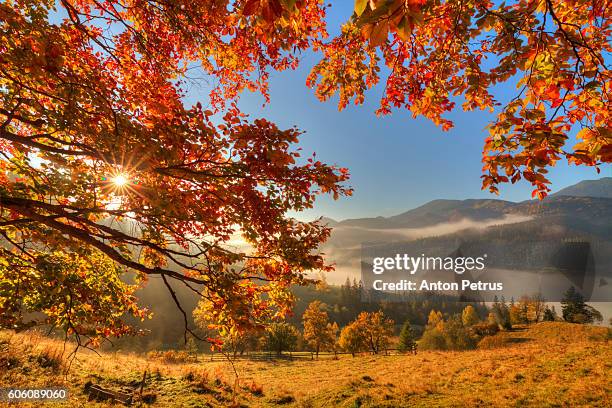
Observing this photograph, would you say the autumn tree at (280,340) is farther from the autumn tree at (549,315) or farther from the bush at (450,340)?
the autumn tree at (549,315)

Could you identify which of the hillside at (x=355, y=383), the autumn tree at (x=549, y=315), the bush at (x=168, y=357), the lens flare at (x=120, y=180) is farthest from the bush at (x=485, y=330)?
the lens flare at (x=120, y=180)

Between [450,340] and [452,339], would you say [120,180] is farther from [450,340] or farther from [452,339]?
[452,339]

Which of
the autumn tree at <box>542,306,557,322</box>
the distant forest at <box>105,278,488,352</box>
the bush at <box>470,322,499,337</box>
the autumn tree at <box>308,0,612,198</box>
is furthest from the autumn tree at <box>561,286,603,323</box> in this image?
the autumn tree at <box>308,0,612,198</box>

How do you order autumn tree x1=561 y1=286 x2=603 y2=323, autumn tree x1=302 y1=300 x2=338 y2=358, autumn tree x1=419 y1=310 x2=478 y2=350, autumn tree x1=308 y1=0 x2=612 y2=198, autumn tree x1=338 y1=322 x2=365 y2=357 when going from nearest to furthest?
autumn tree x1=308 y1=0 x2=612 y2=198
autumn tree x1=338 y1=322 x2=365 y2=357
autumn tree x1=419 y1=310 x2=478 y2=350
autumn tree x1=302 y1=300 x2=338 y2=358
autumn tree x1=561 y1=286 x2=603 y2=323

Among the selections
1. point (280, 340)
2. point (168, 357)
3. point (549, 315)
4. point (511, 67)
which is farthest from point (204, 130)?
point (549, 315)

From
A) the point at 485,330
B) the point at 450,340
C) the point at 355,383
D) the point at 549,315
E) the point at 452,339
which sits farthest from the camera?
the point at 549,315

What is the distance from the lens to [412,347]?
5906 centimetres

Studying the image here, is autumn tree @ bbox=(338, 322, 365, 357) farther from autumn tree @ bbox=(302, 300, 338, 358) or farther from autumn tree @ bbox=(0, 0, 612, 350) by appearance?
autumn tree @ bbox=(0, 0, 612, 350)

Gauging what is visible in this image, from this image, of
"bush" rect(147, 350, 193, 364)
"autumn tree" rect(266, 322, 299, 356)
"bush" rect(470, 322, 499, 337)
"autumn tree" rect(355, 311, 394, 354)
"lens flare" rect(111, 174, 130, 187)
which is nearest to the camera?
"lens flare" rect(111, 174, 130, 187)

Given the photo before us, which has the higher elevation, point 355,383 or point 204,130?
point 204,130

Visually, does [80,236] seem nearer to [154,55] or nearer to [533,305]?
[154,55]

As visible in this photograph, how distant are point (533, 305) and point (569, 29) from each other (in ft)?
364

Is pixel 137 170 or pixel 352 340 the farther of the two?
pixel 352 340

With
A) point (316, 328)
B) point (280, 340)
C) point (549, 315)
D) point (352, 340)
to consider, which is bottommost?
point (549, 315)
